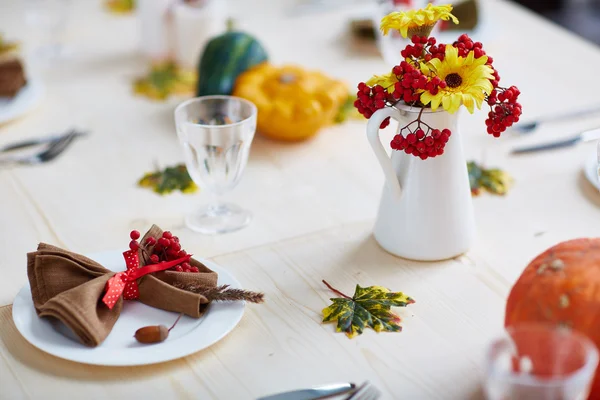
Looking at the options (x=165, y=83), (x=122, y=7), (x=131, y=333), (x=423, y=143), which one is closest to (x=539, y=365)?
(x=423, y=143)

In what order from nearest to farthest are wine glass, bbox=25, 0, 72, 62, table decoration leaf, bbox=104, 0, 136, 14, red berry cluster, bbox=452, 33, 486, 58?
red berry cluster, bbox=452, 33, 486, 58 < wine glass, bbox=25, 0, 72, 62 < table decoration leaf, bbox=104, 0, 136, 14

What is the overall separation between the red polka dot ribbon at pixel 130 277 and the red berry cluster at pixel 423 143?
294 mm

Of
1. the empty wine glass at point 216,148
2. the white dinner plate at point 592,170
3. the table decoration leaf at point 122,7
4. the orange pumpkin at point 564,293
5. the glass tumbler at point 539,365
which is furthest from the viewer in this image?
the table decoration leaf at point 122,7

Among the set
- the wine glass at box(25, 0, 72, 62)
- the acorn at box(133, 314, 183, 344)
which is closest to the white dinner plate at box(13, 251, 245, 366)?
the acorn at box(133, 314, 183, 344)

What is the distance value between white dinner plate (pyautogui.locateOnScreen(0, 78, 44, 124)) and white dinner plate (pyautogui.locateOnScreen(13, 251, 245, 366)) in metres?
0.67

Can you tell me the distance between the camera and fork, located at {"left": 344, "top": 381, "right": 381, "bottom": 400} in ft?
2.55

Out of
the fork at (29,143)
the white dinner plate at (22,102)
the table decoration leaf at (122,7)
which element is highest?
the white dinner plate at (22,102)

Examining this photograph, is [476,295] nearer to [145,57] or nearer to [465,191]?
[465,191]

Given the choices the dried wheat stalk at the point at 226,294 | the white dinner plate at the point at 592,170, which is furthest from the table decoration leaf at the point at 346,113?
the dried wheat stalk at the point at 226,294

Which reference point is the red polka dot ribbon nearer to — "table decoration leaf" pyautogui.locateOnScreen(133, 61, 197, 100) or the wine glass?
"table decoration leaf" pyautogui.locateOnScreen(133, 61, 197, 100)

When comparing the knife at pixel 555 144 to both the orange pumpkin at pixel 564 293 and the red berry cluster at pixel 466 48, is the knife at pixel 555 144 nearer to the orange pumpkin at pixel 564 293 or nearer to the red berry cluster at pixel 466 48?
the red berry cluster at pixel 466 48

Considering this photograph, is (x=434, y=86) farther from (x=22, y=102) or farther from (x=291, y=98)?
(x=22, y=102)

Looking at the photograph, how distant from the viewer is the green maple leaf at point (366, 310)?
90cm

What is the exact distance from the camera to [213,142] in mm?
1108
